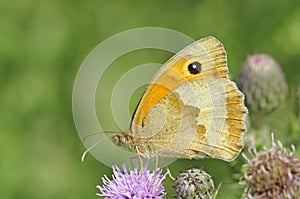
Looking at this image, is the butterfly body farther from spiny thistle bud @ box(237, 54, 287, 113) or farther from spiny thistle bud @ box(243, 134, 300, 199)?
spiny thistle bud @ box(237, 54, 287, 113)

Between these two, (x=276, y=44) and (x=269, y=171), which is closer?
(x=269, y=171)

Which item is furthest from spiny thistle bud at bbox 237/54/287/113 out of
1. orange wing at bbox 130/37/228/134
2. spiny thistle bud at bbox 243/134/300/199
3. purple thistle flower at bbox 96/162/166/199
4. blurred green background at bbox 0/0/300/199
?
spiny thistle bud at bbox 243/134/300/199

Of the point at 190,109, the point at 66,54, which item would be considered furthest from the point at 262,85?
the point at 66,54

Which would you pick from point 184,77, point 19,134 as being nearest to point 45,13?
point 19,134

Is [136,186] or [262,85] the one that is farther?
[262,85]

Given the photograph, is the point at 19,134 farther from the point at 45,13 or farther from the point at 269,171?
the point at 269,171

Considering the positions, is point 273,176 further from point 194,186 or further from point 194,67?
point 194,67

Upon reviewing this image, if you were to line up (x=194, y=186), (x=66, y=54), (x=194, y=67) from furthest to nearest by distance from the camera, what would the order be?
(x=66, y=54)
(x=194, y=67)
(x=194, y=186)
